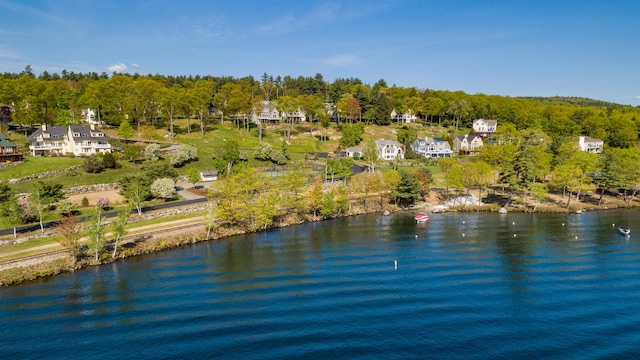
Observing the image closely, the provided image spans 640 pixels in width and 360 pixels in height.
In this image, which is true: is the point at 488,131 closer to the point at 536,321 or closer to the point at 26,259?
the point at 536,321

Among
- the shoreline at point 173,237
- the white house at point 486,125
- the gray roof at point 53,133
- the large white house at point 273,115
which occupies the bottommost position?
the shoreline at point 173,237

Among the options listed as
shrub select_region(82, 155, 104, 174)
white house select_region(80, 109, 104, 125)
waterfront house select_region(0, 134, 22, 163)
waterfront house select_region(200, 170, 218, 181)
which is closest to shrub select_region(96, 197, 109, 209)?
shrub select_region(82, 155, 104, 174)

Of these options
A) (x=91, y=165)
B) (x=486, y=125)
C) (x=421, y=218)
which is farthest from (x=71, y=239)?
(x=486, y=125)

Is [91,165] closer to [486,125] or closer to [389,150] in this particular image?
[389,150]

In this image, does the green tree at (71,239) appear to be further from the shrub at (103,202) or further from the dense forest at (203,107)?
the dense forest at (203,107)

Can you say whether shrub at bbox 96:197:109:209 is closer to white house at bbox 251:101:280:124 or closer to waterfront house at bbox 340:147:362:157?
waterfront house at bbox 340:147:362:157

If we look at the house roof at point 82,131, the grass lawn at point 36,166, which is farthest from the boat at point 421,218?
the house roof at point 82,131

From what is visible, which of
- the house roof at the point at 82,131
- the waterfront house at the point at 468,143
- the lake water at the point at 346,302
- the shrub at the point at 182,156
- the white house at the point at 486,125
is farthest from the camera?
the white house at the point at 486,125

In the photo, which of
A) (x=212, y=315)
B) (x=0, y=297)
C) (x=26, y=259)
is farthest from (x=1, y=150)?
(x=212, y=315)
